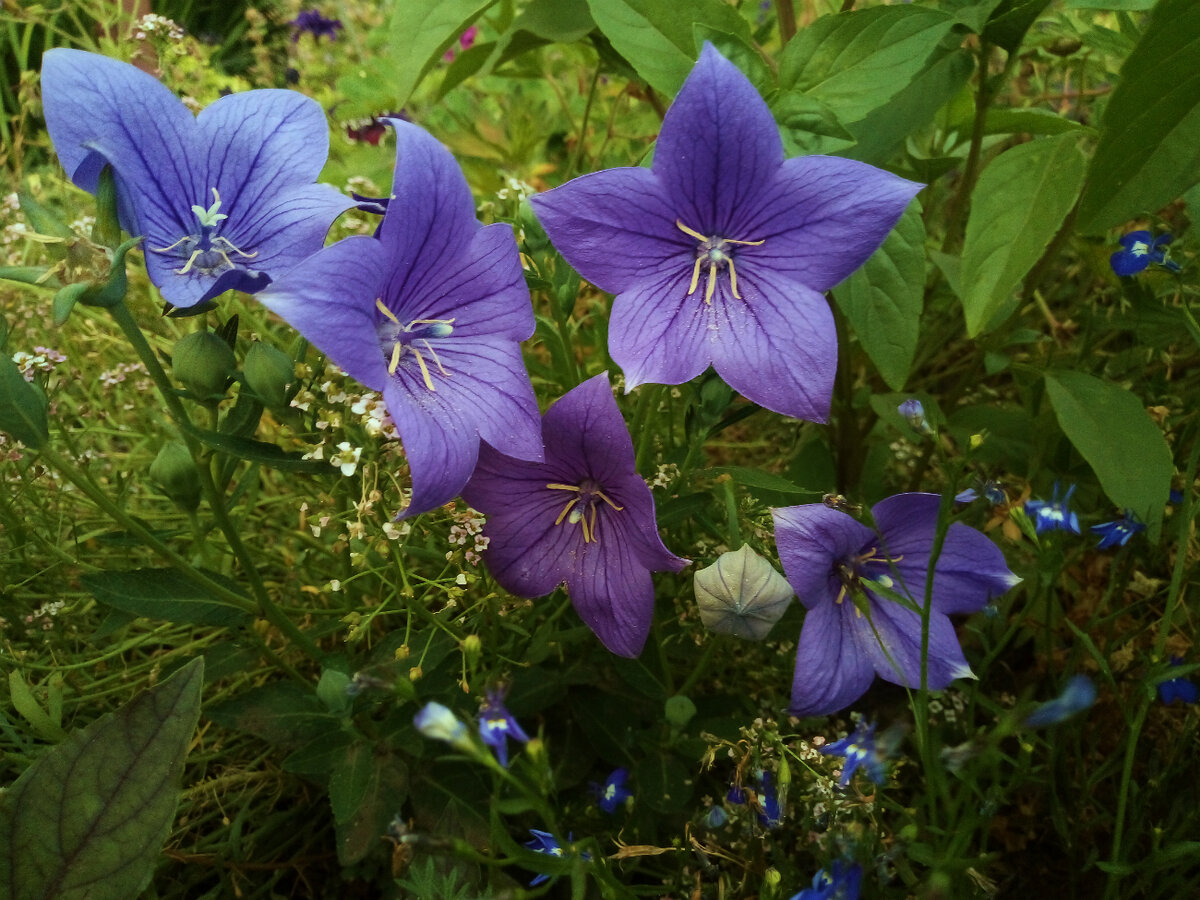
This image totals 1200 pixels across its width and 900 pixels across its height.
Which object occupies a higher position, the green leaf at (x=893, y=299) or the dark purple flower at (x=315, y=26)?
the green leaf at (x=893, y=299)

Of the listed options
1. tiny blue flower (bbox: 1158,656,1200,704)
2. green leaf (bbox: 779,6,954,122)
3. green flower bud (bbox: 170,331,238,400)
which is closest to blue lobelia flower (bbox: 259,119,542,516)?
green flower bud (bbox: 170,331,238,400)

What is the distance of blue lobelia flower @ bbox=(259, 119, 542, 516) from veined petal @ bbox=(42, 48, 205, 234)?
8.0 inches

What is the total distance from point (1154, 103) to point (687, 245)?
48 centimetres

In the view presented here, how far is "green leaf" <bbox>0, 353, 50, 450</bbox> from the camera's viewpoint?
0.69 meters

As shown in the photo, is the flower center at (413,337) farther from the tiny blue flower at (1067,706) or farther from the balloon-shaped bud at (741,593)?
the tiny blue flower at (1067,706)

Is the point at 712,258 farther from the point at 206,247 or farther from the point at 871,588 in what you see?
the point at 206,247

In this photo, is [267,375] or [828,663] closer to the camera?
[267,375]

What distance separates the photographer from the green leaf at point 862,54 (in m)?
0.83

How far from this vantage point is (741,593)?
0.77m

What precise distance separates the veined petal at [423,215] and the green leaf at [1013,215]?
1.59 ft

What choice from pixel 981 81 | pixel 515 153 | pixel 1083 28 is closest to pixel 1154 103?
pixel 981 81

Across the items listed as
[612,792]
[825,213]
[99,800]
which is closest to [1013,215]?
[825,213]

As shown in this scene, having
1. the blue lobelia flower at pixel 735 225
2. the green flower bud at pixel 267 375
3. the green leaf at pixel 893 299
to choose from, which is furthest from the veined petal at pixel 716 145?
the green flower bud at pixel 267 375

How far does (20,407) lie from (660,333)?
51cm
